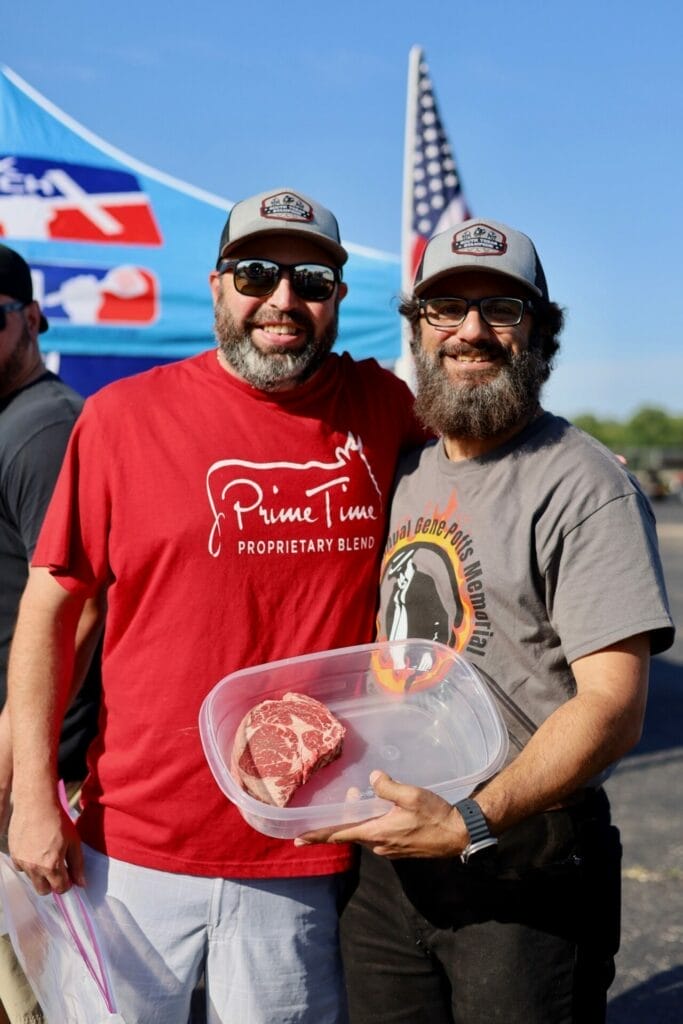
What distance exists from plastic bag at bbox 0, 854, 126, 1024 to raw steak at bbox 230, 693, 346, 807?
2.02 feet

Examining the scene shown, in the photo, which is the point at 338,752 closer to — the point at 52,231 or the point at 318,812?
the point at 318,812

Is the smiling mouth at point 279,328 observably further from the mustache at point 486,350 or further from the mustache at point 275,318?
the mustache at point 486,350

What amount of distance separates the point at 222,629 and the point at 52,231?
14.1 ft

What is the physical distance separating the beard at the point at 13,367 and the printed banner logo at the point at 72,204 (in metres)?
2.98

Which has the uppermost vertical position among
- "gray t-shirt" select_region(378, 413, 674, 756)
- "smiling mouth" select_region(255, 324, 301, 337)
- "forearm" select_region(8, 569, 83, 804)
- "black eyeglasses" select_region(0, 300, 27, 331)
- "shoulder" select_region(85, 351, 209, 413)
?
"smiling mouth" select_region(255, 324, 301, 337)

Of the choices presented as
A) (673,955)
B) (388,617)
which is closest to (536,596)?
(388,617)

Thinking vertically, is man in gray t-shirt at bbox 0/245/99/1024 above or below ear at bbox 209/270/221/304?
below

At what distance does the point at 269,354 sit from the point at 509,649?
0.95 m

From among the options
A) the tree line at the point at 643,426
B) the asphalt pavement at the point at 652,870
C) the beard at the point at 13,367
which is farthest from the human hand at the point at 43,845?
the tree line at the point at 643,426

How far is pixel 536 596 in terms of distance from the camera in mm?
2137

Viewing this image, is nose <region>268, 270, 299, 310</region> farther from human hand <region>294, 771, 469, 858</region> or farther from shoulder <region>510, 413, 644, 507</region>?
human hand <region>294, 771, 469, 858</region>

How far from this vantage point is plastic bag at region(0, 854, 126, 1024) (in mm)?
2281

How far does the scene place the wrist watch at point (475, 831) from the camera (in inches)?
74.1

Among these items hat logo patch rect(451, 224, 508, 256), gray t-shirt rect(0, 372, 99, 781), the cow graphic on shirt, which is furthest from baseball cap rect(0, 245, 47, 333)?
hat logo patch rect(451, 224, 508, 256)
